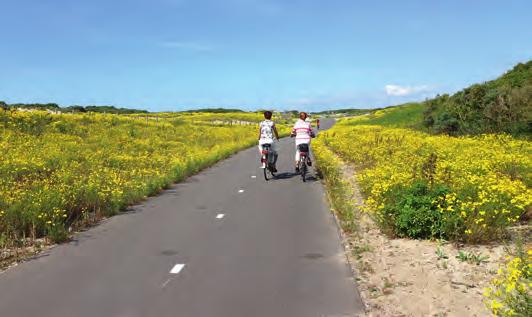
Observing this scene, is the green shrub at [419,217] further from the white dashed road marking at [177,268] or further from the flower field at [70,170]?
the flower field at [70,170]

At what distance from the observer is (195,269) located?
251 inches

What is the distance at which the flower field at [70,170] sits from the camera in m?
8.68

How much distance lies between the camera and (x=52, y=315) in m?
4.95

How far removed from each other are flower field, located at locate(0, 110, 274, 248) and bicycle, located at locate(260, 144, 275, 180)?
301 centimetres

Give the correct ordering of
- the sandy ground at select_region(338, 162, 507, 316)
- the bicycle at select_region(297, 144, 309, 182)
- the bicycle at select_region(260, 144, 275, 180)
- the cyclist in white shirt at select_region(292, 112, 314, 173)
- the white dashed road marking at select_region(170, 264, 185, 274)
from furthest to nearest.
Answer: the bicycle at select_region(260, 144, 275, 180)
the cyclist in white shirt at select_region(292, 112, 314, 173)
the bicycle at select_region(297, 144, 309, 182)
the white dashed road marking at select_region(170, 264, 185, 274)
the sandy ground at select_region(338, 162, 507, 316)

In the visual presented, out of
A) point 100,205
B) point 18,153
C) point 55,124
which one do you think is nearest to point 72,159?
point 18,153

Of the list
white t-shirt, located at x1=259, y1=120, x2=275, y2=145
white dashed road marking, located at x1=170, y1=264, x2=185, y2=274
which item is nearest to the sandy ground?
white dashed road marking, located at x1=170, y1=264, x2=185, y2=274

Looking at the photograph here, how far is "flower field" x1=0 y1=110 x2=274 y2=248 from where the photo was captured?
28.5ft

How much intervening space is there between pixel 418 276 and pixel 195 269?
291 centimetres

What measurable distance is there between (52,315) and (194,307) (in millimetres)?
A: 1477

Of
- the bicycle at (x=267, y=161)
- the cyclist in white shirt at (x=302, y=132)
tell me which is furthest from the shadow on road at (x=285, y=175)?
the cyclist in white shirt at (x=302, y=132)

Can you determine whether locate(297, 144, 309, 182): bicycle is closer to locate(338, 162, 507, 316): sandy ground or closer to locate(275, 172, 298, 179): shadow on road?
locate(275, 172, 298, 179): shadow on road

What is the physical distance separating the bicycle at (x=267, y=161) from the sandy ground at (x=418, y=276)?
8.14 meters

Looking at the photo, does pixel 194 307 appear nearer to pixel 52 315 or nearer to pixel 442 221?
pixel 52 315
